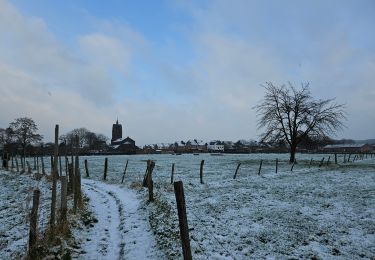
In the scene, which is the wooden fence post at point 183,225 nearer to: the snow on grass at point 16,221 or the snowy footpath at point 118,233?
the snowy footpath at point 118,233

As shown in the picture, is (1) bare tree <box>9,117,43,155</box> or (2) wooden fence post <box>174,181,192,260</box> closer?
(2) wooden fence post <box>174,181,192,260</box>

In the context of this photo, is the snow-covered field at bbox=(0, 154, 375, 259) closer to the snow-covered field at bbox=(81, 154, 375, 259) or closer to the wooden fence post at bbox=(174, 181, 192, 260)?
the snow-covered field at bbox=(81, 154, 375, 259)

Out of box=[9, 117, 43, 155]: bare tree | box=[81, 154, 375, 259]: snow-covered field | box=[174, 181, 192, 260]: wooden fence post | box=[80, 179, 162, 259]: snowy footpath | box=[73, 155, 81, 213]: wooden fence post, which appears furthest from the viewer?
box=[9, 117, 43, 155]: bare tree

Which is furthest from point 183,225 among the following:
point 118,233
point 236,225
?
point 236,225

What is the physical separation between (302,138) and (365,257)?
44.6 m

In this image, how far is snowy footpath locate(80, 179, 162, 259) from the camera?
28.7 ft

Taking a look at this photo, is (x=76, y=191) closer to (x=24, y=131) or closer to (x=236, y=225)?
(x=236, y=225)

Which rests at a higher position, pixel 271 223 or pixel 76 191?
pixel 76 191

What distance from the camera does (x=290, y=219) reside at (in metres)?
12.1

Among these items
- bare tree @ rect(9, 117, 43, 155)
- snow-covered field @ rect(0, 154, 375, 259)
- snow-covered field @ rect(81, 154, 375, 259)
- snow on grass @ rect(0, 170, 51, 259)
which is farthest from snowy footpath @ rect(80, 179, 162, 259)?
bare tree @ rect(9, 117, 43, 155)

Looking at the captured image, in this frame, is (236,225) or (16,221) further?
(16,221)

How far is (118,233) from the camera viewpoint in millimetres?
10531

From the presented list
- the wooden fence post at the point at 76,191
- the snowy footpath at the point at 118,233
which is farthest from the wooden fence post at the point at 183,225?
the wooden fence post at the point at 76,191

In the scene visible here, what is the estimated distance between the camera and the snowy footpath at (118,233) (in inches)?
344
